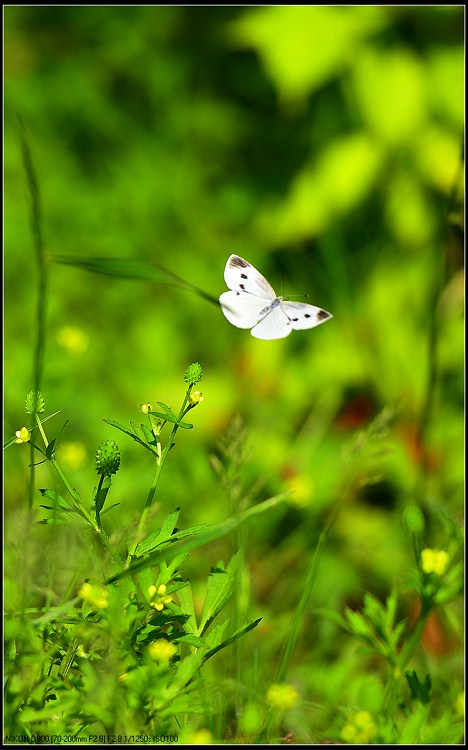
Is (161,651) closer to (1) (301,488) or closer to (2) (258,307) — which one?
(2) (258,307)

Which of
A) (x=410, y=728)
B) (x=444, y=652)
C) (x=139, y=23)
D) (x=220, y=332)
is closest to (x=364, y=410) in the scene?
(x=220, y=332)

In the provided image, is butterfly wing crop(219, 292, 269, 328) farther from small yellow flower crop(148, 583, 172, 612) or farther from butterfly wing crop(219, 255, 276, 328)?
small yellow flower crop(148, 583, 172, 612)

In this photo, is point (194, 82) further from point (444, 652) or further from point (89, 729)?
point (89, 729)

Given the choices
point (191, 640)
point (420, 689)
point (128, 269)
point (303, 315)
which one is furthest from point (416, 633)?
point (128, 269)

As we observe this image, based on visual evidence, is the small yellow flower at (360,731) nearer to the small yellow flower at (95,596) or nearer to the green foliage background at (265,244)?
the small yellow flower at (95,596)

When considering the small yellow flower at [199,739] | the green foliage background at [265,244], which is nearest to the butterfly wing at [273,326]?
the small yellow flower at [199,739]

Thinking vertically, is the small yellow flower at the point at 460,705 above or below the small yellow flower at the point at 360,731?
below

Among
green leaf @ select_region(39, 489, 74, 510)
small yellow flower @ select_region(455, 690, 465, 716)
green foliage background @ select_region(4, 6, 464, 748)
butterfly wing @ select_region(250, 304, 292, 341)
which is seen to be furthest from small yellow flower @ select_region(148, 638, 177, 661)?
green foliage background @ select_region(4, 6, 464, 748)
